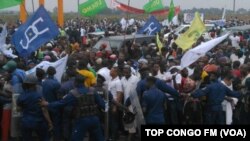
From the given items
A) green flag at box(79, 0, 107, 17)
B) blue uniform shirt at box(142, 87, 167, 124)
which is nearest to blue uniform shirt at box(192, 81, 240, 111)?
blue uniform shirt at box(142, 87, 167, 124)

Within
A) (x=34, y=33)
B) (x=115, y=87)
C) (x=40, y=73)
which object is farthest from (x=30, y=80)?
(x=34, y=33)

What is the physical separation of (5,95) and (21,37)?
4.50 ft

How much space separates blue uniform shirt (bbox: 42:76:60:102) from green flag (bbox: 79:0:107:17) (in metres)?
11.3

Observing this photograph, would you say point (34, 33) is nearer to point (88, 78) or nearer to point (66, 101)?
point (88, 78)

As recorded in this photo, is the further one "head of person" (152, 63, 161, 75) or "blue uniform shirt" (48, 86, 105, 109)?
"head of person" (152, 63, 161, 75)

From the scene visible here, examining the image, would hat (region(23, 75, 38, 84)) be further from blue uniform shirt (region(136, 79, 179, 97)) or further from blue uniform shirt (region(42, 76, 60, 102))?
blue uniform shirt (region(136, 79, 179, 97))

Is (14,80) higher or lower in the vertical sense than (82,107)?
higher

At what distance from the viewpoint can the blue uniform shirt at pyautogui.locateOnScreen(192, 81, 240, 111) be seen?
950 centimetres

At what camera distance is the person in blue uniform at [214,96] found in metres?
9.51

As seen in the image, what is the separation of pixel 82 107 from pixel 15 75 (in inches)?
78.1

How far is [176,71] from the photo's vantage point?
10.7 m

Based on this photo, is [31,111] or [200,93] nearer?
[31,111]

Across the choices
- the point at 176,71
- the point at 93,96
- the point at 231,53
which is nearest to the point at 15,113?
the point at 93,96

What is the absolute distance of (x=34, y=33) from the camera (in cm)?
1047
